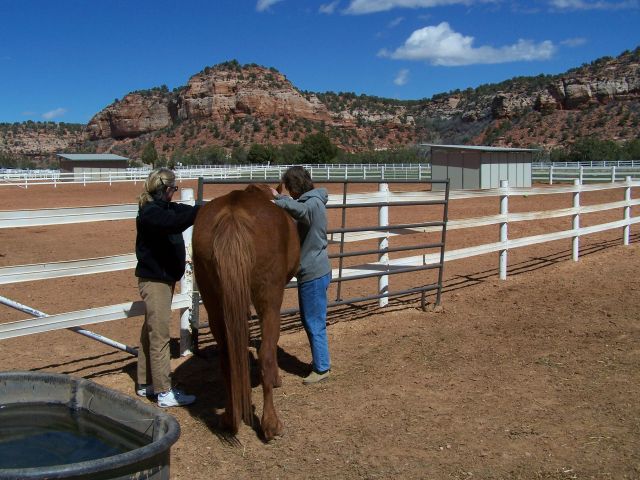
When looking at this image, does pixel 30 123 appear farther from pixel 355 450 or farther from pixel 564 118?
pixel 355 450

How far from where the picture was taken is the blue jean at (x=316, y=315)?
5.03 meters

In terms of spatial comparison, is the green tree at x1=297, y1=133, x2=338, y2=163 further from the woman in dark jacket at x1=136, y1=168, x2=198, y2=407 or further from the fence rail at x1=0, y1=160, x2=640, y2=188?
the woman in dark jacket at x1=136, y1=168, x2=198, y2=407

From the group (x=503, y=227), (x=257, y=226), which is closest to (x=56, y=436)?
(x=257, y=226)

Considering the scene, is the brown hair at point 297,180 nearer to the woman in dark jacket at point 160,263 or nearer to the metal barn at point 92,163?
the woman in dark jacket at point 160,263

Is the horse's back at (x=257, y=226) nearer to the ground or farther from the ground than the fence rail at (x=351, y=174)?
farther from the ground

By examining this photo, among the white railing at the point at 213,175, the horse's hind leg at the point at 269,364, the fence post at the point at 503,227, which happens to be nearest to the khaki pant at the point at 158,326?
the horse's hind leg at the point at 269,364

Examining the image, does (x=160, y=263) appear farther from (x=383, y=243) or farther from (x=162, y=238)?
(x=383, y=243)

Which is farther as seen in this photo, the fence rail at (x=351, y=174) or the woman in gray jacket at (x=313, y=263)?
the fence rail at (x=351, y=174)

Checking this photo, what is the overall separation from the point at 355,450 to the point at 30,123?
143523 mm

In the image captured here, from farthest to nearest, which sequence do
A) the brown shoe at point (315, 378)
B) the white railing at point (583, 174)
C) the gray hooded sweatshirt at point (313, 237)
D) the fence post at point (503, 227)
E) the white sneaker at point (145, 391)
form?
the white railing at point (583, 174)
the fence post at point (503, 227)
the brown shoe at point (315, 378)
the gray hooded sweatshirt at point (313, 237)
the white sneaker at point (145, 391)

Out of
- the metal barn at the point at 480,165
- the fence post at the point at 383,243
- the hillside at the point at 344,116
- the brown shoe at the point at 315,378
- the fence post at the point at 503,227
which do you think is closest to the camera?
the brown shoe at the point at 315,378

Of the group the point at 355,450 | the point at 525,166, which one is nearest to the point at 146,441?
the point at 355,450

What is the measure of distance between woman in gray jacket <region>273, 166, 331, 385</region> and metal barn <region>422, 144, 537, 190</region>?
27.0 metres

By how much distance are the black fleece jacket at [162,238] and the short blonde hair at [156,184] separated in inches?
1.7
